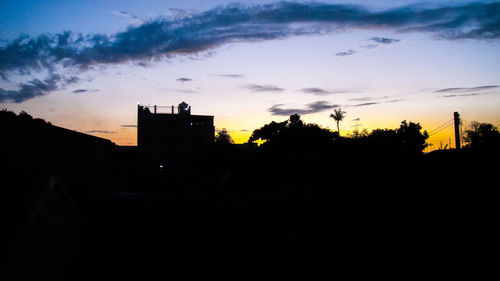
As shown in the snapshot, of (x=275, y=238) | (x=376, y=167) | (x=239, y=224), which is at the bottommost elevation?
(x=275, y=238)

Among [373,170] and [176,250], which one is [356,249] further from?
[373,170]

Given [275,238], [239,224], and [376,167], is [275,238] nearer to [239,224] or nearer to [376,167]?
[239,224]

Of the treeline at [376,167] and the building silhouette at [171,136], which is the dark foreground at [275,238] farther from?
the building silhouette at [171,136]

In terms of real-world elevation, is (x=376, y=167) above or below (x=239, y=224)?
above

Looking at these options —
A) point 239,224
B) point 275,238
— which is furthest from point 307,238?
point 239,224

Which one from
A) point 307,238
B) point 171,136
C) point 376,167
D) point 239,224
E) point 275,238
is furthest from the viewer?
point 171,136

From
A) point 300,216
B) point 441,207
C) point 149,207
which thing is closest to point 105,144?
point 149,207

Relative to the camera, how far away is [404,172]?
14922 millimetres

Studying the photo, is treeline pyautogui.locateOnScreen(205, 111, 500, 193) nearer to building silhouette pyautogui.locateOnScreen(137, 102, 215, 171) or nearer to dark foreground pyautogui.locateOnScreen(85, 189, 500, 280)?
dark foreground pyautogui.locateOnScreen(85, 189, 500, 280)

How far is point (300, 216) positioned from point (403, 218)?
11.2 feet

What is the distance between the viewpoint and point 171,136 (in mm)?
35844

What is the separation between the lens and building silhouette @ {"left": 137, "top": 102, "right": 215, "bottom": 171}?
35.1 meters

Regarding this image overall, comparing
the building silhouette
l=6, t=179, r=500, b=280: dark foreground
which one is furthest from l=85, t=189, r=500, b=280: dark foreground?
the building silhouette

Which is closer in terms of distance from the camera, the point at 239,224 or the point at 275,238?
the point at 275,238
